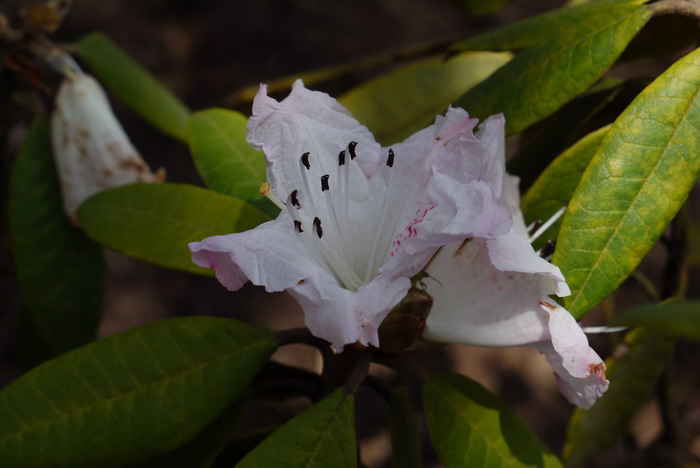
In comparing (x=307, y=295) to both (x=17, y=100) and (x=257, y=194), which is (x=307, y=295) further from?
(x=17, y=100)

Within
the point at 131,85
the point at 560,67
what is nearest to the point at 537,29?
the point at 560,67

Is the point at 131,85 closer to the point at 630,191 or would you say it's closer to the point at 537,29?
the point at 537,29

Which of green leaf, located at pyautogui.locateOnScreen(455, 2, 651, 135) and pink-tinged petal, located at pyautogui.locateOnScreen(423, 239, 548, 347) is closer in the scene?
pink-tinged petal, located at pyautogui.locateOnScreen(423, 239, 548, 347)

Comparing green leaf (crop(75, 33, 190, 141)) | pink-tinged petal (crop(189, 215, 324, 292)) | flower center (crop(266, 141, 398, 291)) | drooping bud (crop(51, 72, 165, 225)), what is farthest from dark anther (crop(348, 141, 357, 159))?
green leaf (crop(75, 33, 190, 141))

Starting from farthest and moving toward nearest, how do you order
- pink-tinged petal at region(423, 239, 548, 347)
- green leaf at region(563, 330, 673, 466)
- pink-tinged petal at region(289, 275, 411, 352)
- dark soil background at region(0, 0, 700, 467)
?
1. dark soil background at region(0, 0, 700, 467)
2. green leaf at region(563, 330, 673, 466)
3. pink-tinged petal at region(423, 239, 548, 347)
4. pink-tinged petal at region(289, 275, 411, 352)

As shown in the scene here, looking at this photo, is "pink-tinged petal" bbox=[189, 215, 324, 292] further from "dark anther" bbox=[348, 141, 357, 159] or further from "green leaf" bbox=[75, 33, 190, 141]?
"green leaf" bbox=[75, 33, 190, 141]

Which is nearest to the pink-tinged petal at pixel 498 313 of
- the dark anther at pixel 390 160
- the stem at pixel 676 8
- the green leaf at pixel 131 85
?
the dark anther at pixel 390 160

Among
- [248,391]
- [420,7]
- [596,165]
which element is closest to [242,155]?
[248,391]

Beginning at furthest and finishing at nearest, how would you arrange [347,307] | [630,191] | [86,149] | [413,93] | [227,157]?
[413,93], [86,149], [227,157], [630,191], [347,307]
